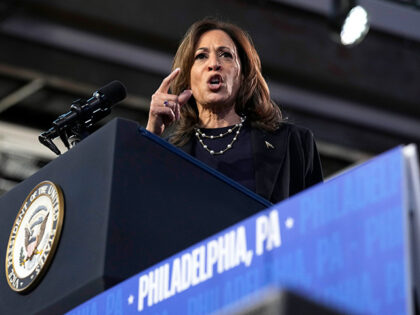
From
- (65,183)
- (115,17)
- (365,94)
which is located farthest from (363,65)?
(65,183)

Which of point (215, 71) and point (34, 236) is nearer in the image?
point (34, 236)

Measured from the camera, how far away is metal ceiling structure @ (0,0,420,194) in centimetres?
622

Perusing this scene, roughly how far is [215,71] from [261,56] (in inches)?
160

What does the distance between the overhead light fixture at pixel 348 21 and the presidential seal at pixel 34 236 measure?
343 centimetres

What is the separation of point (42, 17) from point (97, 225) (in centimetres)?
475

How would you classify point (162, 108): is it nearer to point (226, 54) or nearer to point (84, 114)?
point (84, 114)

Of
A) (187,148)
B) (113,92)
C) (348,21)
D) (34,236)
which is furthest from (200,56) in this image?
(348,21)

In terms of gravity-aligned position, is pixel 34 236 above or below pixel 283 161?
below

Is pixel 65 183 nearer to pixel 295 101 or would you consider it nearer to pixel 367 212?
pixel 367 212

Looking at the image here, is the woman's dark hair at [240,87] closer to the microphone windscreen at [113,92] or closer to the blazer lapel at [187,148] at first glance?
the blazer lapel at [187,148]

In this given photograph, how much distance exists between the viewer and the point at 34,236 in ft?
5.91

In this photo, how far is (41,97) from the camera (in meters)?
7.05

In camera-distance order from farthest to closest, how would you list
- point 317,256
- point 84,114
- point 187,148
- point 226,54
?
point 226,54, point 187,148, point 84,114, point 317,256

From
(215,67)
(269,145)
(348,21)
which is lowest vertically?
(269,145)
